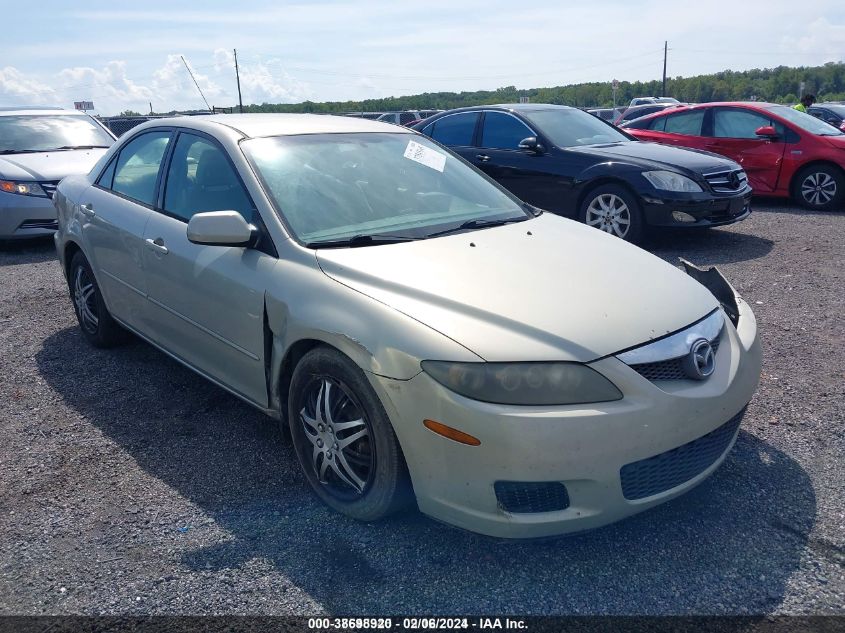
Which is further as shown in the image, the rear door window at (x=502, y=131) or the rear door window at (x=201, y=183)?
the rear door window at (x=502, y=131)

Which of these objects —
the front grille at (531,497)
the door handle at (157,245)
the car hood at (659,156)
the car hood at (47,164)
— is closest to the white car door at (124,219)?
the door handle at (157,245)

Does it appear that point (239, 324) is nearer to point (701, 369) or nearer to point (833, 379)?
point (701, 369)

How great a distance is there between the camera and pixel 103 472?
3439mm

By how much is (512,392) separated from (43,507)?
2168 mm

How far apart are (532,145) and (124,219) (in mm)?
4899

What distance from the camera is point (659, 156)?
310 inches

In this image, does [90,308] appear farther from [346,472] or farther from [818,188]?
[818,188]

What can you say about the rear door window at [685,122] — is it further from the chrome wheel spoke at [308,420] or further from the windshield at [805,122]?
the chrome wheel spoke at [308,420]

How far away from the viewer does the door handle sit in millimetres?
3816

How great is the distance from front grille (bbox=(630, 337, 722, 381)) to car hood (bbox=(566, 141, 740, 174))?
17.4 feet

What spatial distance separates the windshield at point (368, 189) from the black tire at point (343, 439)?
649 millimetres

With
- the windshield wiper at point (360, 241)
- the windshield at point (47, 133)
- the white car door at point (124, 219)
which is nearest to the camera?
the windshield wiper at point (360, 241)

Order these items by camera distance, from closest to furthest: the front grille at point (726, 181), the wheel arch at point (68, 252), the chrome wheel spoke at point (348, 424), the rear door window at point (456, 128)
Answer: the chrome wheel spoke at point (348, 424), the wheel arch at point (68, 252), the front grille at point (726, 181), the rear door window at point (456, 128)

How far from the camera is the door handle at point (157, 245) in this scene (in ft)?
12.5
